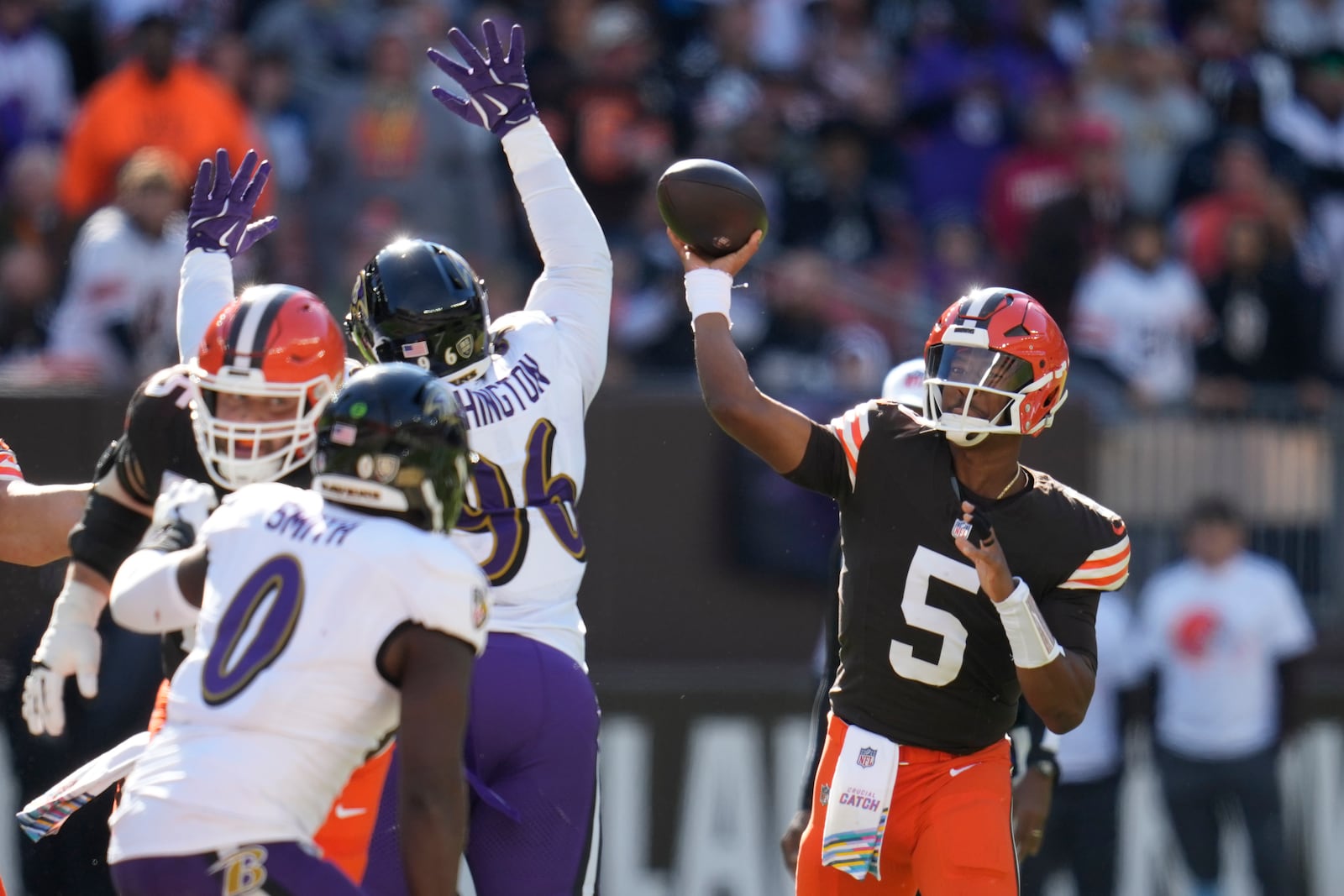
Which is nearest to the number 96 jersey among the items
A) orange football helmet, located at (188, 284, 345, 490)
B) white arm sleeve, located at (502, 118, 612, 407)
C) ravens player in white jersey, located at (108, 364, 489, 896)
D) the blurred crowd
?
white arm sleeve, located at (502, 118, 612, 407)

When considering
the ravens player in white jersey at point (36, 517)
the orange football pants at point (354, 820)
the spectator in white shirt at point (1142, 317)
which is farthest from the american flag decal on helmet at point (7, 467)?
the spectator in white shirt at point (1142, 317)

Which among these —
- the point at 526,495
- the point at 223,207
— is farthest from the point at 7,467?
the point at 526,495

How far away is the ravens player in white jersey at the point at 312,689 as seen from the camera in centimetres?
363

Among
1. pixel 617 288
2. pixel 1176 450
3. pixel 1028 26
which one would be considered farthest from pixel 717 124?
pixel 1176 450

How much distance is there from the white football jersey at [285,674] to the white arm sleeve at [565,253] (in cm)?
152

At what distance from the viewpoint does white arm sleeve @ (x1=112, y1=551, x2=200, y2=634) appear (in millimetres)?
3920

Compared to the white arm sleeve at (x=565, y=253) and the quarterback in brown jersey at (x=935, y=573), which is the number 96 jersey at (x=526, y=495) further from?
the quarterback in brown jersey at (x=935, y=573)

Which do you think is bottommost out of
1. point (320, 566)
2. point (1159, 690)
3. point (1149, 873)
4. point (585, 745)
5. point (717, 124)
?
point (1149, 873)

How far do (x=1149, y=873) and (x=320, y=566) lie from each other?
248 inches

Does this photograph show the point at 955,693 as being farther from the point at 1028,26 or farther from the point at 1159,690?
the point at 1028,26

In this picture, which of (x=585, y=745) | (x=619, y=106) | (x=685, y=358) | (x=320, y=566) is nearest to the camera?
(x=320, y=566)

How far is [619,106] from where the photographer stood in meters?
10.8

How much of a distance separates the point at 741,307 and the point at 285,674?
22.0 ft

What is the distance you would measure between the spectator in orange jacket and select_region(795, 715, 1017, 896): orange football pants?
19.7ft
